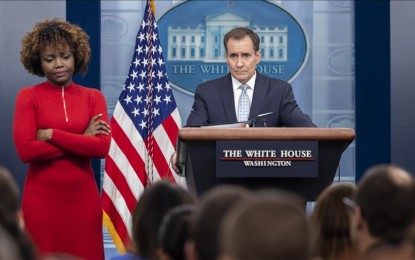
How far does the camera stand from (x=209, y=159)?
5254 millimetres

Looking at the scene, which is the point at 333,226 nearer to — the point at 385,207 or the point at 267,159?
the point at 385,207

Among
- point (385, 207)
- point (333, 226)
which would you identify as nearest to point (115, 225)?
point (333, 226)

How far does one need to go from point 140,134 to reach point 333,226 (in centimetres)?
396

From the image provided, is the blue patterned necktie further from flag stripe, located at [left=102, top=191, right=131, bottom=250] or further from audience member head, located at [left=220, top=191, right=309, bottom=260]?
audience member head, located at [left=220, top=191, right=309, bottom=260]

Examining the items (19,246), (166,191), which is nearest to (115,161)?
(166,191)

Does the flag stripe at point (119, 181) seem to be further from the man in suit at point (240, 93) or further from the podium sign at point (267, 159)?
the podium sign at point (267, 159)

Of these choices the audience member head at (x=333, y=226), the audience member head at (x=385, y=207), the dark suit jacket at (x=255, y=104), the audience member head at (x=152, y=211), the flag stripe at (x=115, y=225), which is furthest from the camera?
the flag stripe at (x=115, y=225)

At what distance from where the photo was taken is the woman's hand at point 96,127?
604 cm

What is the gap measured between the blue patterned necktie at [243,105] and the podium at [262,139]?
0.98 metres

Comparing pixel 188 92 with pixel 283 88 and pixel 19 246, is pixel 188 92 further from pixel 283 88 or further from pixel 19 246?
pixel 19 246

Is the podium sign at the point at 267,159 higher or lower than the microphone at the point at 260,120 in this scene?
lower

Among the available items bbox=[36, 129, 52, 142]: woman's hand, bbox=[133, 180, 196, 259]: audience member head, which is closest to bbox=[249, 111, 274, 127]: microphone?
bbox=[36, 129, 52, 142]: woman's hand

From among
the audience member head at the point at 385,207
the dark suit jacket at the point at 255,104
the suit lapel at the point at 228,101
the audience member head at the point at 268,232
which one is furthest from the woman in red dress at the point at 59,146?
the audience member head at the point at 268,232

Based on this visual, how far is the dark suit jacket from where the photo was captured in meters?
6.23
